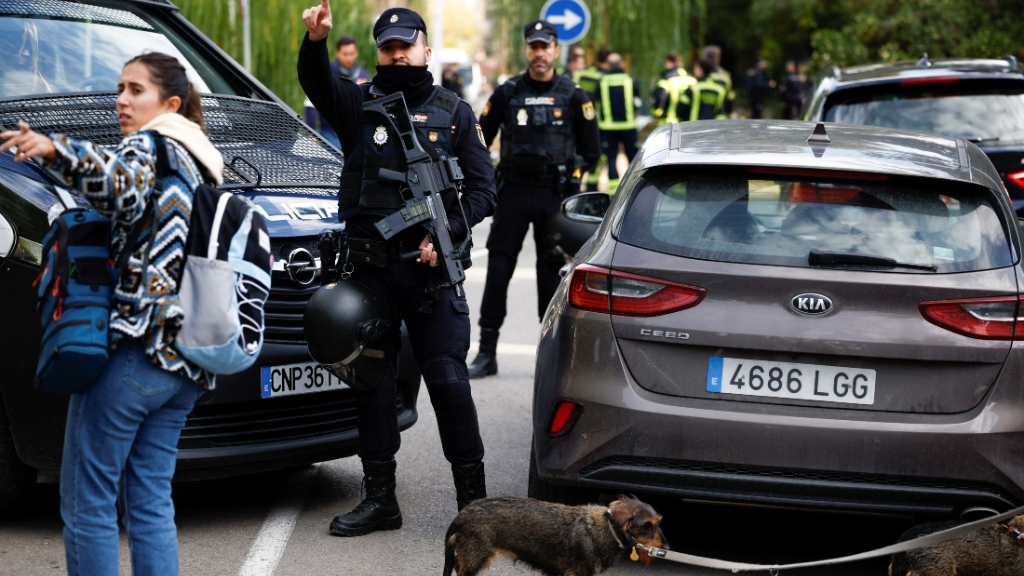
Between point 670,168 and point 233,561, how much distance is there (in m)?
2.08

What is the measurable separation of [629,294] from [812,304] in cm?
59

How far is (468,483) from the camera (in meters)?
4.85

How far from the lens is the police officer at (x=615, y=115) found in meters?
17.1

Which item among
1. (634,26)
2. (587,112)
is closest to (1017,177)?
(587,112)

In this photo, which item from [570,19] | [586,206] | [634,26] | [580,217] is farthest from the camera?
[634,26]

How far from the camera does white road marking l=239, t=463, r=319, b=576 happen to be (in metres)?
4.43

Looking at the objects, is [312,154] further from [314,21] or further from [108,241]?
[108,241]

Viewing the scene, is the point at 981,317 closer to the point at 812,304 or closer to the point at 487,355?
the point at 812,304

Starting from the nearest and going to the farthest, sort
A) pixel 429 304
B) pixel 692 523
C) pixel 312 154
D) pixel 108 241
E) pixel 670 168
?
pixel 108 241 → pixel 670 168 → pixel 429 304 → pixel 692 523 → pixel 312 154

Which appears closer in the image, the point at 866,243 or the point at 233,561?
the point at 866,243

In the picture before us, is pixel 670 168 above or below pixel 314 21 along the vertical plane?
below

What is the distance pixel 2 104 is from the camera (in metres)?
5.09

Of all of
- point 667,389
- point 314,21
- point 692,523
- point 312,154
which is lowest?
point 692,523

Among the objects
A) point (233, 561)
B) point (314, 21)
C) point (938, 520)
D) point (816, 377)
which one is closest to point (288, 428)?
point (233, 561)
